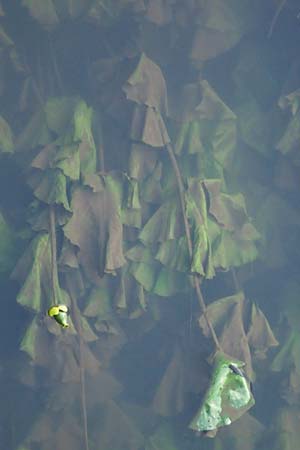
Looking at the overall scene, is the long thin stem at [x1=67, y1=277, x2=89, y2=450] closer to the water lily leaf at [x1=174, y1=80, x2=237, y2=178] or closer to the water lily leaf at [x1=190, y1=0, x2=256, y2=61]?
the water lily leaf at [x1=174, y1=80, x2=237, y2=178]

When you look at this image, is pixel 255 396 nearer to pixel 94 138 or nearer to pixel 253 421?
pixel 253 421

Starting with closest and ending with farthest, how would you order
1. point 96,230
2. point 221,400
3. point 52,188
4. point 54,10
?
point 221,400, point 52,188, point 96,230, point 54,10

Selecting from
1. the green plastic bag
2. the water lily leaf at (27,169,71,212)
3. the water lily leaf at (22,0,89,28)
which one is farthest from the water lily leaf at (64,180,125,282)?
the water lily leaf at (22,0,89,28)

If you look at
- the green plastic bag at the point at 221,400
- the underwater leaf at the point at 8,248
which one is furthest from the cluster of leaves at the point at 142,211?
the green plastic bag at the point at 221,400

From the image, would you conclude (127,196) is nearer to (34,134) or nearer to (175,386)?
(34,134)

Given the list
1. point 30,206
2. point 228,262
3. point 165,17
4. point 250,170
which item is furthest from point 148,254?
point 165,17

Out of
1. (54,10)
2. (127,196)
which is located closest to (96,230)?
(127,196)
